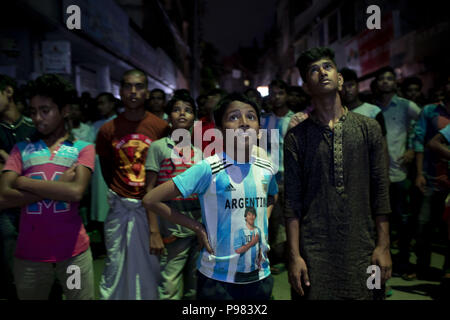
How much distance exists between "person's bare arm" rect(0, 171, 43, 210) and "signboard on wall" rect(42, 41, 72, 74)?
7.50 m

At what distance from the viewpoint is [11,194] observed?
235cm

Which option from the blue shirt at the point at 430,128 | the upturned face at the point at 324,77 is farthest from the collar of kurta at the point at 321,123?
the blue shirt at the point at 430,128

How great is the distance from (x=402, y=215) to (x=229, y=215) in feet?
11.0

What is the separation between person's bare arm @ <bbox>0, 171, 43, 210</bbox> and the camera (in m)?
2.35

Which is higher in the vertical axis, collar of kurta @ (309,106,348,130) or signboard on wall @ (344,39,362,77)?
signboard on wall @ (344,39,362,77)

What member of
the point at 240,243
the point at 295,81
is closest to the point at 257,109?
the point at 240,243

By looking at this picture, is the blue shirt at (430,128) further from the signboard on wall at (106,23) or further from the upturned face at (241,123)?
the signboard on wall at (106,23)

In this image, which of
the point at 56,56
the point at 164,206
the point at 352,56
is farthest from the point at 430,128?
the point at 352,56

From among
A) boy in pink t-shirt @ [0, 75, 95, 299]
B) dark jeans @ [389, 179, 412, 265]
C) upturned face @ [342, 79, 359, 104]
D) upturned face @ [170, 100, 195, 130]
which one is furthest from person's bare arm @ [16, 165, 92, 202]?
dark jeans @ [389, 179, 412, 265]

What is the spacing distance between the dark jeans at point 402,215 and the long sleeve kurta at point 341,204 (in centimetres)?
264

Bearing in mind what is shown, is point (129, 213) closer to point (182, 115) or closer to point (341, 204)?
point (182, 115)

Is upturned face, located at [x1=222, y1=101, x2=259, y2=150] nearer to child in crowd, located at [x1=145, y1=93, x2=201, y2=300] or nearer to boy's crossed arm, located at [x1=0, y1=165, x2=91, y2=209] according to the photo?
child in crowd, located at [x1=145, y1=93, x2=201, y2=300]

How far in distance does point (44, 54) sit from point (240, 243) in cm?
911
